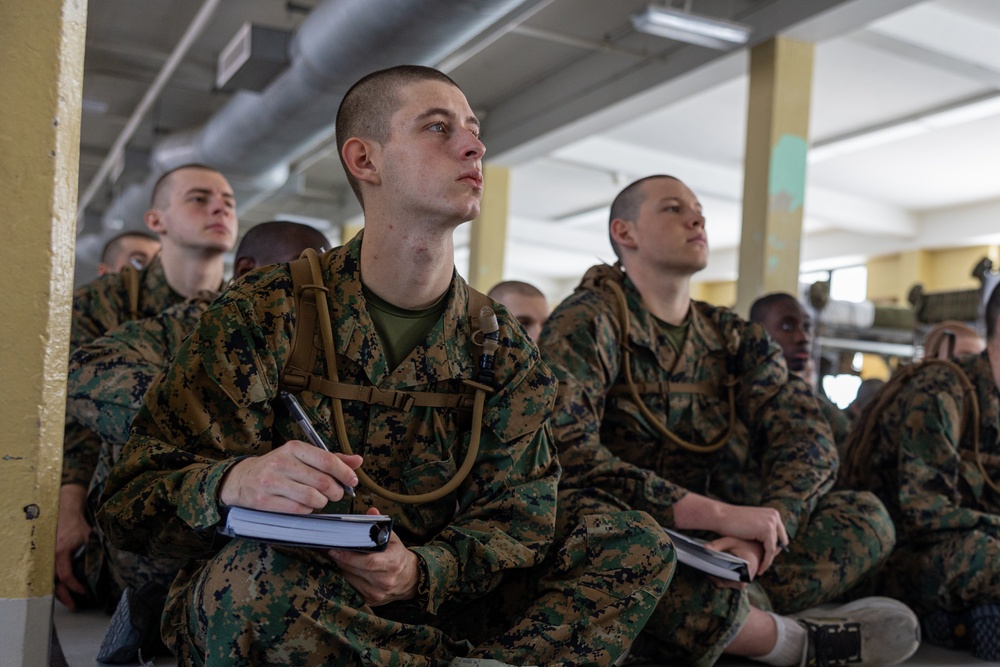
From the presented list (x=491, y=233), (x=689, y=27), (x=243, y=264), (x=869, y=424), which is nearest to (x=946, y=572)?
(x=869, y=424)

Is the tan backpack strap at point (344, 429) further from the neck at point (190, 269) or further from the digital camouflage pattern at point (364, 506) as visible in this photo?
the neck at point (190, 269)

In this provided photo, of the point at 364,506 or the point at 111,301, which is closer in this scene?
the point at 364,506

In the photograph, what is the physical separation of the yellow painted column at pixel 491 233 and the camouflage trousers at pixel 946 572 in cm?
714

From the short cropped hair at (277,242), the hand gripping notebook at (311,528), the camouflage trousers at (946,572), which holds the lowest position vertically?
the camouflage trousers at (946,572)

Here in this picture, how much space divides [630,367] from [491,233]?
748cm

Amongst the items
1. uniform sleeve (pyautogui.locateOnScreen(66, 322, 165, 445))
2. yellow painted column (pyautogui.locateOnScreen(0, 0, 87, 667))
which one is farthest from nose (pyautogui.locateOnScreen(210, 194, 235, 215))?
yellow painted column (pyautogui.locateOnScreen(0, 0, 87, 667))

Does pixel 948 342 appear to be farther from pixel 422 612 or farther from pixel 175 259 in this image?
pixel 175 259

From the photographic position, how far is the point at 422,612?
6.07 ft

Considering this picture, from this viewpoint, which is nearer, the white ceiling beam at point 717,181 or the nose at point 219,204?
the nose at point 219,204

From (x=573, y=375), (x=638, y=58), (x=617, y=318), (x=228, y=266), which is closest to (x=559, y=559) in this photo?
(x=573, y=375)

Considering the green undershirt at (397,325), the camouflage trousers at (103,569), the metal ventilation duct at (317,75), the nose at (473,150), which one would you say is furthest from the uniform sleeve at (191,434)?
the metal ventilation duct at (317,75)

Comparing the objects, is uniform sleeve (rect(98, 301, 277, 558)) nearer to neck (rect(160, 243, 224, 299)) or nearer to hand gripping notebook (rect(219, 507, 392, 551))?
hand gripping notebook (rect(219, 507, 392, 551))

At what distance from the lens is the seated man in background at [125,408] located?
225 centimetres

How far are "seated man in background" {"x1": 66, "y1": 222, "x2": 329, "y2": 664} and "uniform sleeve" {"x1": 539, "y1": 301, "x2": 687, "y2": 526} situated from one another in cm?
100
